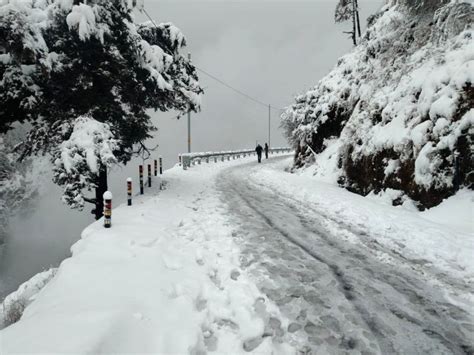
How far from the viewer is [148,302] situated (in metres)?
4.12

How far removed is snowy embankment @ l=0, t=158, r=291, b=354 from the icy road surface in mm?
366

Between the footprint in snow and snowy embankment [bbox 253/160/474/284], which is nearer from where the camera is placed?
the footprint in snow

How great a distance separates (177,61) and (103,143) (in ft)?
21.7

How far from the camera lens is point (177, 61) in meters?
14.4

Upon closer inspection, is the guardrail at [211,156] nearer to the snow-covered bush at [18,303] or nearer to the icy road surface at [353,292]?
the snow-covered bush at [18,303]

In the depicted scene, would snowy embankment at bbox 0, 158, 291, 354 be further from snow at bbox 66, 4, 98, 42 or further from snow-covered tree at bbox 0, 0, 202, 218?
snow at bbox 66, 4, 98, 42

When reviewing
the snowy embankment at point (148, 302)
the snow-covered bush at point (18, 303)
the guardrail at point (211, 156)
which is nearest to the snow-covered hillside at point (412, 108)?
the snowy embankment at point (148, 302)

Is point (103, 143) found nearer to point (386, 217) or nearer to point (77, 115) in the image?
point (77, 115)

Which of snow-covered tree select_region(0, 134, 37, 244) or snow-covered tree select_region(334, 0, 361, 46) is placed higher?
snow-covered tree select_region(334, 0, 361, 46)

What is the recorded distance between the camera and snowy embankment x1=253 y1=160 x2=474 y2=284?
5602mm

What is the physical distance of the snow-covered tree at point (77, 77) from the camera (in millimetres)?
9211

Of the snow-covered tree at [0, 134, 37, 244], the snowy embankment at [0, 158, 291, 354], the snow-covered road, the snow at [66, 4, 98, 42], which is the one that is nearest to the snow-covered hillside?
the snow-covered road

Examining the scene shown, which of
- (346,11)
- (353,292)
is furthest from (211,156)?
(353,292)

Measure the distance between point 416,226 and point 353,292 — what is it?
3639mm
